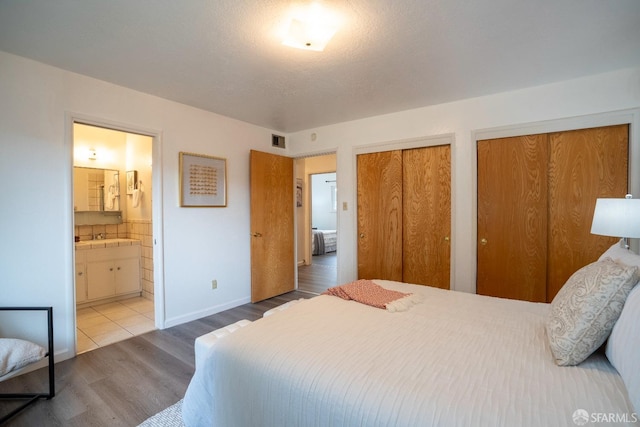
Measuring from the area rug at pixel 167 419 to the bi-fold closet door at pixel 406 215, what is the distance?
8.31ft

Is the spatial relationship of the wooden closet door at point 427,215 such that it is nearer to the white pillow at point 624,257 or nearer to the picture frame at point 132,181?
the white pillow at point 624,257

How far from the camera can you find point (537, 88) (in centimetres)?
270

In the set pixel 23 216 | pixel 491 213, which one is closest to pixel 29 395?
pixel 23 216

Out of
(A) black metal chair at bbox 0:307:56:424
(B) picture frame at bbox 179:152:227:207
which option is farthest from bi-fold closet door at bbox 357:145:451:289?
(A) black metal chair at bbox 0:307:56:424

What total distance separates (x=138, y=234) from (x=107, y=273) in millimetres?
633

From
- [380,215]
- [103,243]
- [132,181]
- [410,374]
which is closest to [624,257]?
[410,374]

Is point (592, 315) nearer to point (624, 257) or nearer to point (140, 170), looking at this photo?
point (624, 257)

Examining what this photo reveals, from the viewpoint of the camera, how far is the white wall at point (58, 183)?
217 centimetres

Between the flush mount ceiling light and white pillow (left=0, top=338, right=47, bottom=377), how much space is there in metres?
2.51

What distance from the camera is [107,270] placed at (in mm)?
3730

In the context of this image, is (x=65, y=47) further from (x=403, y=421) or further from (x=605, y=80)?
(x=605, y=80)

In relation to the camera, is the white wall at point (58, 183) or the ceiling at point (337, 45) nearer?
the ceiling at point (337, 45)

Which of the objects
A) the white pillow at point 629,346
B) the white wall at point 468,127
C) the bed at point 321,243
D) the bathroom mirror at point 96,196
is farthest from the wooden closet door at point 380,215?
the bed at point 321,243

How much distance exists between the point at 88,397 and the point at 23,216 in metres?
1.45
